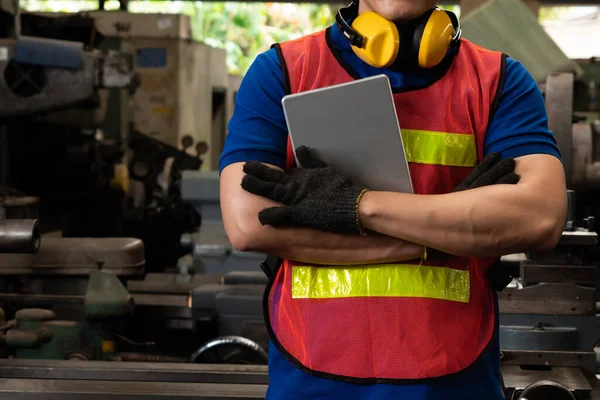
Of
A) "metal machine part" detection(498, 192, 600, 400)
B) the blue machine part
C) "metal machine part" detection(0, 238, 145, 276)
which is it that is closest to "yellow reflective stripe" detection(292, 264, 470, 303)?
"metal machine part" detection(498, 192, 600, 400)

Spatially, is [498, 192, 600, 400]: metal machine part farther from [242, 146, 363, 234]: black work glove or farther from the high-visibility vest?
[242, 146, 363, 234]: black work glove

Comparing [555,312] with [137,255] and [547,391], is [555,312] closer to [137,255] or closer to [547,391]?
[547,391]

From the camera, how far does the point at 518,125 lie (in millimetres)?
1254

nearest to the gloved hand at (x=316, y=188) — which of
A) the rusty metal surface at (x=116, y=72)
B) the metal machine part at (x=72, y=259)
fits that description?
the metal machine part at (x=72, y=259)

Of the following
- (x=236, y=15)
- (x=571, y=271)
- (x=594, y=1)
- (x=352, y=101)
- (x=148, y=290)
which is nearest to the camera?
(x=352, y=101)

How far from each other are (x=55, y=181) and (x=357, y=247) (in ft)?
13.3

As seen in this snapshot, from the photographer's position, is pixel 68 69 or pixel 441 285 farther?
pixel 68 69

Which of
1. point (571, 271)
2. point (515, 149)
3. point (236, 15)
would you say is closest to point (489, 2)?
point (571, 271)

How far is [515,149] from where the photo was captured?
1.25 m

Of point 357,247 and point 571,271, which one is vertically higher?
point 357,247

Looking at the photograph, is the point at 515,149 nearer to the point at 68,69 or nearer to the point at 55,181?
the point at 68,69

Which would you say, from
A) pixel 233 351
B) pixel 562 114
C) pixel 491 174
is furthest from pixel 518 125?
pixel 233 351

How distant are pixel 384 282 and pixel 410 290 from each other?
0.13 ft

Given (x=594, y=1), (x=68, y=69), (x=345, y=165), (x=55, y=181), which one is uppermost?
(x=594, y=1)
